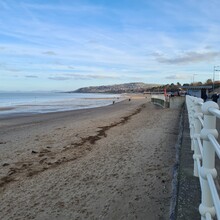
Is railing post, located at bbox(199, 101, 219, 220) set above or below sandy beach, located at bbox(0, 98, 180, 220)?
above

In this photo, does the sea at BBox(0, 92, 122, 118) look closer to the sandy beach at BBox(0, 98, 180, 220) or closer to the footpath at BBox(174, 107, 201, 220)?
the sandy beach at BBox(0, 98, 180, 220)

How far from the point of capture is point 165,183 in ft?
17.0

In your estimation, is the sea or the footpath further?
the sea

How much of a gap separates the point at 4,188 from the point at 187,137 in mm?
4620

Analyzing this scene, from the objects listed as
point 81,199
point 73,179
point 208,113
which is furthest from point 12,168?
point 208,113

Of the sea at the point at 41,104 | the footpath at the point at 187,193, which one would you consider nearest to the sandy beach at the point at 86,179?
the footpath at the point at 187,193

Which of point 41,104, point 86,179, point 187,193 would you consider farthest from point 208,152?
point 41,104

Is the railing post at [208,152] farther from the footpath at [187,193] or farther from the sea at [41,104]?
the sea at [41,104]

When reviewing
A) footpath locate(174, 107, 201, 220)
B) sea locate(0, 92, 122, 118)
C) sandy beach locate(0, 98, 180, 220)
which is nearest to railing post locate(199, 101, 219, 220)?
footpath locate(174, 107, 201, 220)

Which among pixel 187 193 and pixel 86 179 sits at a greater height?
pixel 187 193

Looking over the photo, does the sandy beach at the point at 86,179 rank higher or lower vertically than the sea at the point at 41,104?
higher

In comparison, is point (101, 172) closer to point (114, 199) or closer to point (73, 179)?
point (73, 179)

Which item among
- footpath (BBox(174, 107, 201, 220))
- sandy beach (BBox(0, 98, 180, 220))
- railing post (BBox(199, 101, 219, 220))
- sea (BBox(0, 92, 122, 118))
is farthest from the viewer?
sea (BBox(0, 92, 122, 118))

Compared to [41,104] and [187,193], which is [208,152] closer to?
[187,193]
